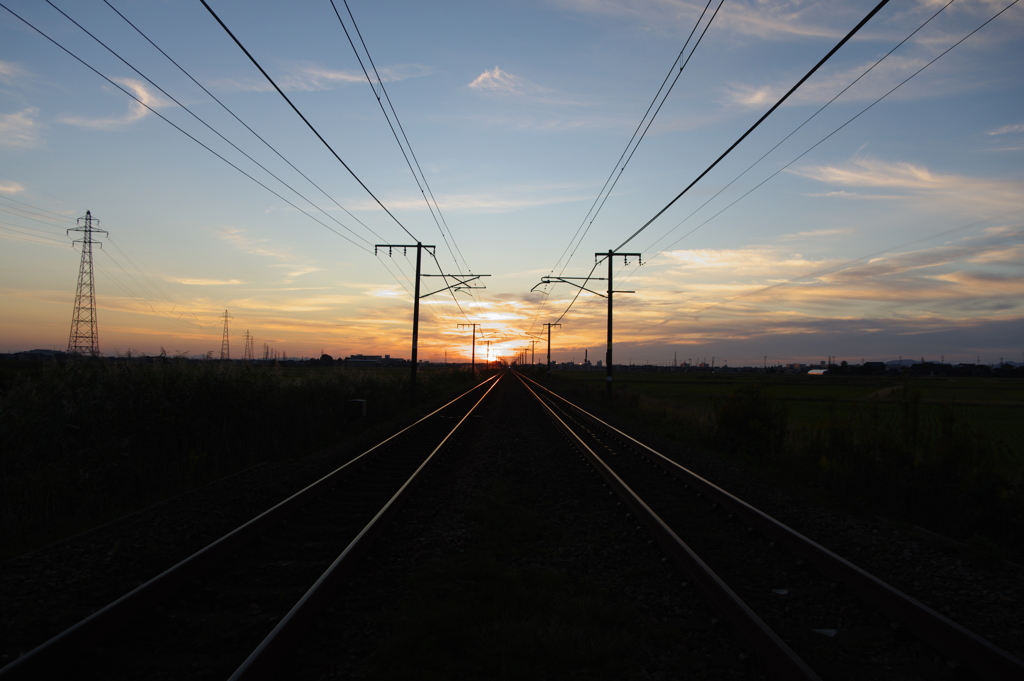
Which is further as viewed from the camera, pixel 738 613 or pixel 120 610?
pixel 738 613

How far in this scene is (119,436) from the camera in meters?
10.0

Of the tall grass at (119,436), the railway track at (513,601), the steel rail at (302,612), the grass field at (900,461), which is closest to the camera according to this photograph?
the steel rail at (302,612)

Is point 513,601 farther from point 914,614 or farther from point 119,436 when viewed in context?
point 119,436

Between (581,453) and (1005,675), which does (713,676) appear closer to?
(1005,675)

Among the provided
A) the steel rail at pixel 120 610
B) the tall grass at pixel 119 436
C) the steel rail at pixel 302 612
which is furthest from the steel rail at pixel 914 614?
the tall grass at pixel 119 436

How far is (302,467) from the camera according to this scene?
1203 centimetres

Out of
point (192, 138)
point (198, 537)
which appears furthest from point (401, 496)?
point (192, 138)

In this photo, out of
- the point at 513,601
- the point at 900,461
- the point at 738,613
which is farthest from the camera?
the point at 900,461

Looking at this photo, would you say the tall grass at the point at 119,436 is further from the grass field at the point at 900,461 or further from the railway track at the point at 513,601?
the grass field at the point at 900,461

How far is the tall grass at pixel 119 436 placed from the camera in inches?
322

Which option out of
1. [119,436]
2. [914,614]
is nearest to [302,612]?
[914,614]

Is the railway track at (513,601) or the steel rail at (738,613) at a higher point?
the steel rail at (738,613)

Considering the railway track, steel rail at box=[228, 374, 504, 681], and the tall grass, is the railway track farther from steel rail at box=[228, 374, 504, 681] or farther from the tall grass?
the tall grass

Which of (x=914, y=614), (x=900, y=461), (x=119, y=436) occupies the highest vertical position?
(x=119, y=436)
